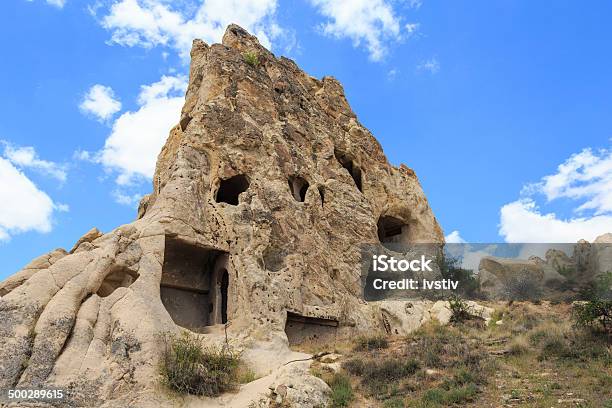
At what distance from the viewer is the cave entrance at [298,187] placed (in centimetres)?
1716

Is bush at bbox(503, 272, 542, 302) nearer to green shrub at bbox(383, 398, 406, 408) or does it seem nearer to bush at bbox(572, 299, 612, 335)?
bush at bbox(572, 299, 612, 335)

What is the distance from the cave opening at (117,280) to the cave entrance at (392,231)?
12545 millimetres

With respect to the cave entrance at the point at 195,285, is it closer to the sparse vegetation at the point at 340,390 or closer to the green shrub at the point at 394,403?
the sparse vegetation at the point at 340,390

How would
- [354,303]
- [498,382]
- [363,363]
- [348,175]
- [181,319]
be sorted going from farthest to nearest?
1. [348,175]
2. [354,303]
3. [181,319]
4. [363,363]
5. [498,382]

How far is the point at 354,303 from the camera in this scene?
1620 centimetres

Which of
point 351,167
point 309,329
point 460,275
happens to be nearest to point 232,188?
point 309,329

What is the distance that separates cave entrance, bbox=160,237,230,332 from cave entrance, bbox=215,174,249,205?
2.30 m

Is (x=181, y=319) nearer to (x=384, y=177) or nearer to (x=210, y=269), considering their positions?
(x=210, y=269)

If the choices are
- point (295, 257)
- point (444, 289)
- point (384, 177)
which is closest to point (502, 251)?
point (444, 289)

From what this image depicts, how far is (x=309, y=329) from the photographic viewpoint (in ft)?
48.5

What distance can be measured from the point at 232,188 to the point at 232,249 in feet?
9.76

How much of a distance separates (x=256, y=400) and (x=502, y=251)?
1433 centimetres
